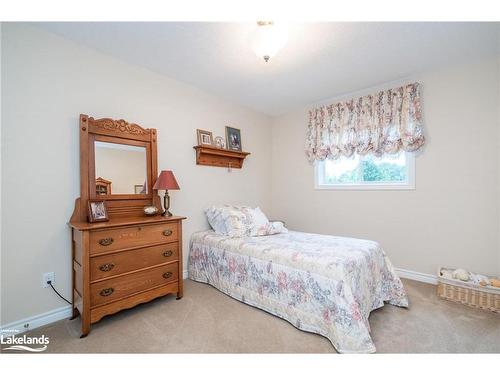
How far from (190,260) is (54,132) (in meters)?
1.87

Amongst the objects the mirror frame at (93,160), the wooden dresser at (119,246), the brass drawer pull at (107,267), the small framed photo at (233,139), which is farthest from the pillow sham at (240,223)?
the brass drawer pull at (107,267)

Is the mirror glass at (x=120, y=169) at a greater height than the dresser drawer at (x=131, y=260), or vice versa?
the mirror glass at (x=120, y=169)

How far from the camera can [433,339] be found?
5.05ft

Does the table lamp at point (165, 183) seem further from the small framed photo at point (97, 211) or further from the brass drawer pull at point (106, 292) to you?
the brass drawer pull at point (106, 292)

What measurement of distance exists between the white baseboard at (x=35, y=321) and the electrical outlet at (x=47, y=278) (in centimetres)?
22

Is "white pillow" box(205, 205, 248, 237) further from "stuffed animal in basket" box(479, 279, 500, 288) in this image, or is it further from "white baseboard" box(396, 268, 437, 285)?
"stuffed animal in basket" box(479, 279, 500, 288)

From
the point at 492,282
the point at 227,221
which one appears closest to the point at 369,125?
→ the point at 492,282

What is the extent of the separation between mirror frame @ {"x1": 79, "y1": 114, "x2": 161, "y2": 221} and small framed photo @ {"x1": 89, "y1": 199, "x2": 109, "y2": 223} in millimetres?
101

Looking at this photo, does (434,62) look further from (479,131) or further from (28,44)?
(28,44)

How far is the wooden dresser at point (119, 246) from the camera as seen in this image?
1654 mm

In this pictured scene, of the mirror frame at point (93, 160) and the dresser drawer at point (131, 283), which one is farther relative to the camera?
the mirror frame at point (93, 160)

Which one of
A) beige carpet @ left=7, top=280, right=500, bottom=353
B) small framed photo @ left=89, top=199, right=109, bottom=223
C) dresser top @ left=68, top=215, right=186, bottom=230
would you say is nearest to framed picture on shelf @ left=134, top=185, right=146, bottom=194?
small framed photo @ left=89, top=199, right=109, bottom=223

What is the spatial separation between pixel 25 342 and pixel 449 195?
397 centimetres

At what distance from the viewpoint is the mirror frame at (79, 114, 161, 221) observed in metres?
1.94
